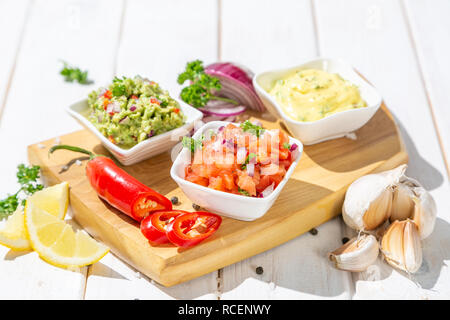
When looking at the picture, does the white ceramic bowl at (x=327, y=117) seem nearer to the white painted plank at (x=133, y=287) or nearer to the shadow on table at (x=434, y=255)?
the shadow on table at (x=434, y=255)

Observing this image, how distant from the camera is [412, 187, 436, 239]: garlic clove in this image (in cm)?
303

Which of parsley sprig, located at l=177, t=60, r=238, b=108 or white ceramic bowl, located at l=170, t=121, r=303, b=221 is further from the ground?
parsley sprig, located at l=177, t=60, r=238, b=108

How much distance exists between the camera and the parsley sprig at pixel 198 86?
12.1ft

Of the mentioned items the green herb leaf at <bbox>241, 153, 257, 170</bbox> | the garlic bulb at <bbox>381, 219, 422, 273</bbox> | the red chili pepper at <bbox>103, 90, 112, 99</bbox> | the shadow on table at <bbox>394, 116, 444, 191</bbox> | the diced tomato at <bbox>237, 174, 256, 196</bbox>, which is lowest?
the shadow on table at <bbox>394, 116, 444, 191</bbox>

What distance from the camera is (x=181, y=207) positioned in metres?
3.12

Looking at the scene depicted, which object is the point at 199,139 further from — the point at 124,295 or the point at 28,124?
the point at 28,124

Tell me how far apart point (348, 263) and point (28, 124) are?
2.62 metres

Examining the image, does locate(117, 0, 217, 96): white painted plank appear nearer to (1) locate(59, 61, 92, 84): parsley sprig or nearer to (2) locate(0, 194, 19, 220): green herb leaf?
(1) locate(59, 61, 92, 84): parsley sprig

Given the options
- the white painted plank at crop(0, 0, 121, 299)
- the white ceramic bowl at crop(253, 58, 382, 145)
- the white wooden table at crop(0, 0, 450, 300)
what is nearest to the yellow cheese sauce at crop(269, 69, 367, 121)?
the white ceramic bowl at crop(253, 58, 382, 145)

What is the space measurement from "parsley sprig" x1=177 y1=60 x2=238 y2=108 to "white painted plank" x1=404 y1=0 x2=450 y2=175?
1728 mm

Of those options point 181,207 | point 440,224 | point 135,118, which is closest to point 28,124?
point 135,118

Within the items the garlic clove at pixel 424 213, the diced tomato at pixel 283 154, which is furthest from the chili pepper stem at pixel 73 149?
the garlic clove at pixel 424 213

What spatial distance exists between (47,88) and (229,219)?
2.32m

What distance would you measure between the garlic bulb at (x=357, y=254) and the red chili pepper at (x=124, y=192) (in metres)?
0.99
